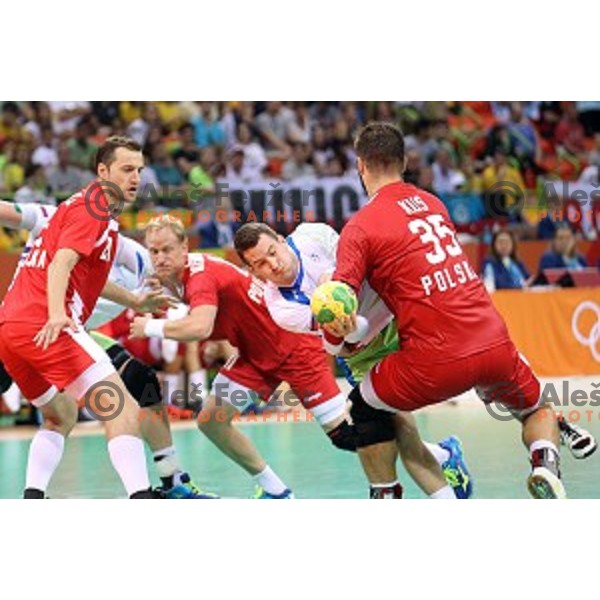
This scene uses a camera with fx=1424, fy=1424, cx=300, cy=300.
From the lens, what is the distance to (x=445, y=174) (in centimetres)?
2052

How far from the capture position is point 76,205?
7.97 m

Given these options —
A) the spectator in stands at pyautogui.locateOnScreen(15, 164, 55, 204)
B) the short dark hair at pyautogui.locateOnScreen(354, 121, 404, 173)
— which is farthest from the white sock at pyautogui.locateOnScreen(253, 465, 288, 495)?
the spectator in stands at pyautogui.locateOnScreen(15, 164, 55, 204)

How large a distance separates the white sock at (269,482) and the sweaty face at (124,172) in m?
1.98

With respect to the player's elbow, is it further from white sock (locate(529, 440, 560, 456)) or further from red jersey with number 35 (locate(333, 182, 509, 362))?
white sock (locate(529, 440, 560, 456))

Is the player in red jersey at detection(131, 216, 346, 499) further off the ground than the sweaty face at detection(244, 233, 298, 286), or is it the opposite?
the sweaty face at detection(244, 233, 298, 286)

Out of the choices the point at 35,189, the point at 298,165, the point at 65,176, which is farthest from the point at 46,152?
the point at 298,165

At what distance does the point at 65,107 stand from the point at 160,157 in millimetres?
1658

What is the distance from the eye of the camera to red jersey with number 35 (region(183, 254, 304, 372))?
29.8 feet

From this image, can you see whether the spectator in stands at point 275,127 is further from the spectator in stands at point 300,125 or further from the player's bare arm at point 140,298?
the player's bare arm at point 140,298

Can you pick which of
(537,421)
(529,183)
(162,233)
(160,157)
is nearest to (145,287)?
(162,233)

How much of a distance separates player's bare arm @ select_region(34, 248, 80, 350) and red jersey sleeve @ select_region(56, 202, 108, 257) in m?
0.05

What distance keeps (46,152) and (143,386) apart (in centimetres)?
1030

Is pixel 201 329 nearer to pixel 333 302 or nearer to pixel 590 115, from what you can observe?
pixel 333 302

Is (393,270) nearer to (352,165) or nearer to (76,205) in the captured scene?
(76,205)
